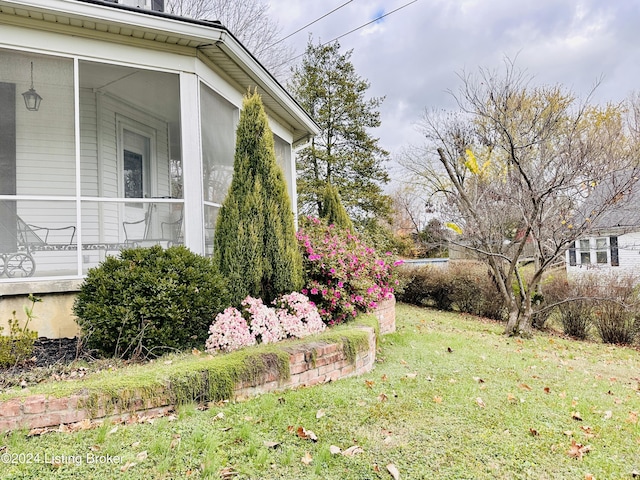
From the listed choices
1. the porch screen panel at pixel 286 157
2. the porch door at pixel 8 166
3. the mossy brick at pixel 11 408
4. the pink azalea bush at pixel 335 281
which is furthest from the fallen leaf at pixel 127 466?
the porch screen panel at pixel 286 157

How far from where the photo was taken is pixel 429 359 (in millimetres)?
5023

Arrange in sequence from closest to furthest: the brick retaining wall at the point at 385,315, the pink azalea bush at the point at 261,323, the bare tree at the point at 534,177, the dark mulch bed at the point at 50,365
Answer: the dark mulch bed at the point at 50,365 → the pink azalea bush at the point at 261,323 → the brick retaining wall at the point at 385,315 → the bare tree at the point at 534,177

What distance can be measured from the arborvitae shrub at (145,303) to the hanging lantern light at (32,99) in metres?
2.72

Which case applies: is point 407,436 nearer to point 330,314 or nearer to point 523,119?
point 330,314

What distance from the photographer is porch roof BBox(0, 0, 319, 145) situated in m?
4.25

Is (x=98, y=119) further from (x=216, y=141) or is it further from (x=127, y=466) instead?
(x=127, y=466)

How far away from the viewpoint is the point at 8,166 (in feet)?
16.4

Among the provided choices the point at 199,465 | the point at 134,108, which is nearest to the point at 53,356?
the point at 199,465

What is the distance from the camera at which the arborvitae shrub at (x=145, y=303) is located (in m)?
3.60

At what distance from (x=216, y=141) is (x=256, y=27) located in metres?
16.9

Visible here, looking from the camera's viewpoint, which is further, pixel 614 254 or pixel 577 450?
pixel 614 254

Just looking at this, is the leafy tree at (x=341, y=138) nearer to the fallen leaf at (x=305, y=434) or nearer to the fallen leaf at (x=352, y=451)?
the fallen leaf at (x=305, y=434)

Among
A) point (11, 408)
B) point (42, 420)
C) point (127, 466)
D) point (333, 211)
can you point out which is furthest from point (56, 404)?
point (333, 211)

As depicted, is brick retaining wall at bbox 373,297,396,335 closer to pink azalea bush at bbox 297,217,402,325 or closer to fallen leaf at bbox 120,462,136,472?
pink azalea bush at bbox 297,217,402,325
